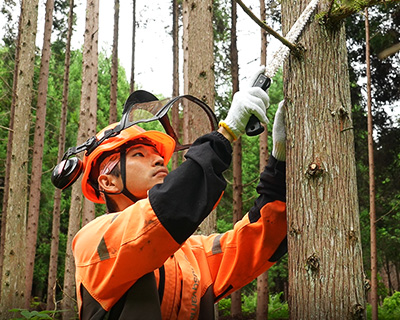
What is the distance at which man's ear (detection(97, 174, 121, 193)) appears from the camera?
252 centimetres

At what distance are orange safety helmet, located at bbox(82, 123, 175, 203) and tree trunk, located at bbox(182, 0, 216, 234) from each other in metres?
2.55

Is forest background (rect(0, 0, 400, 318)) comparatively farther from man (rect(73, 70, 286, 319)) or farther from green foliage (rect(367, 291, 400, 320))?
man (rect(73, 70, 286, 319))

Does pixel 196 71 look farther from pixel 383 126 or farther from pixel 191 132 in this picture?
pixel 383 126

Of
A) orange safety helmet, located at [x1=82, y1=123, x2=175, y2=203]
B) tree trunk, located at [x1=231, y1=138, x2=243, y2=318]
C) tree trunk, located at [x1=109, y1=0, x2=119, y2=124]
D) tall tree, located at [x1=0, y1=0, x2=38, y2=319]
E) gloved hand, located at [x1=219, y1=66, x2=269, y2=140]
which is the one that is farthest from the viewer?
tree trunk, located at [x1=109, y1=0, x2=119, y2=124]

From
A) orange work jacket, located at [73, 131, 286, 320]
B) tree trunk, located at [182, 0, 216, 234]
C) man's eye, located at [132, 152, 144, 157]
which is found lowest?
orange work jacket, located at [73, 131, 286, 320]

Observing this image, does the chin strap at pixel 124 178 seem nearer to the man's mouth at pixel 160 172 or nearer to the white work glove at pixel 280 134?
the man's mouth at pixel 160 172

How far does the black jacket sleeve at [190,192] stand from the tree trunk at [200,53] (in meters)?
3.25

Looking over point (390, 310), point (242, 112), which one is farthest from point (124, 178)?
point (390, 310)

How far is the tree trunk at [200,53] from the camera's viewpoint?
529 cm

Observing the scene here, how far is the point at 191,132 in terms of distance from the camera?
500 centimetres

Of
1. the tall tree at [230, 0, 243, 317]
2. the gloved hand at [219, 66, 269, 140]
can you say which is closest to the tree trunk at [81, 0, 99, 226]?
the tall tree at [230, 0, 243, 317]

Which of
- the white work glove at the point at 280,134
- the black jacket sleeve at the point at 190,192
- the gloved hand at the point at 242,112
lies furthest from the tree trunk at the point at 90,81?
the black jacket sleeve at the point at 190,192

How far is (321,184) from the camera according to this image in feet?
7.17

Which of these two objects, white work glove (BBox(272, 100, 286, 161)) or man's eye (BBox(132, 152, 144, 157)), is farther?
man's eye (BBox(132, 152, 144, 157))
